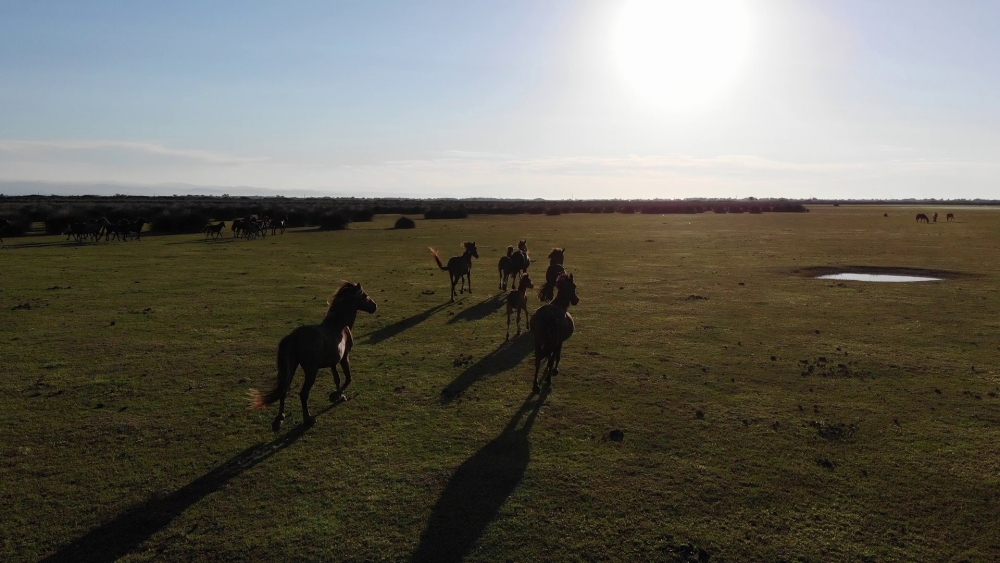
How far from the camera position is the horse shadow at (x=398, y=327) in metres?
13.7

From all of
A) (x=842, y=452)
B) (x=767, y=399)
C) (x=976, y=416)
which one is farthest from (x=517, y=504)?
(x=976, y=416)

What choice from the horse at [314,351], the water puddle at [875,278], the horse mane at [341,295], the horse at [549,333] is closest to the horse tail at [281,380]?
the horse at [314,351]

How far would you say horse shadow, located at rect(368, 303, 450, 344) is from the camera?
45.1ft

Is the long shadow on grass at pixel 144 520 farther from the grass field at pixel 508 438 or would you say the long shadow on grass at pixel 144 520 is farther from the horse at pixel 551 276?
the horse at pixel 551 276

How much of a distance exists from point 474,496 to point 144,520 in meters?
3.74

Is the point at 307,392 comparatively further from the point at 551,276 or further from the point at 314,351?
the point at 551,276

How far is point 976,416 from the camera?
8.84m

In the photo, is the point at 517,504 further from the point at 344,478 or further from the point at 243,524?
the point at 243,524

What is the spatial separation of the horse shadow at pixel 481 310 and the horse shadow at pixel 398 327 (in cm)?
91

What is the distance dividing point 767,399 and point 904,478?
2702mm

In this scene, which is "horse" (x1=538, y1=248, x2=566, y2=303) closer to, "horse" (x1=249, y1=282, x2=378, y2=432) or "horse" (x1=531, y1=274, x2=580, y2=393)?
"horse" (x1=531, y1=274, x2=580, y2=393)

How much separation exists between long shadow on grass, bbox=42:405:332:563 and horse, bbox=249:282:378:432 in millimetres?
840

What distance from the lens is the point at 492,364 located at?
1161 centimetres

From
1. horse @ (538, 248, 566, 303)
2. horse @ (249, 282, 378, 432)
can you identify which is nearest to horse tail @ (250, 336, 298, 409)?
horse @ (249, 282, 378, 432)
